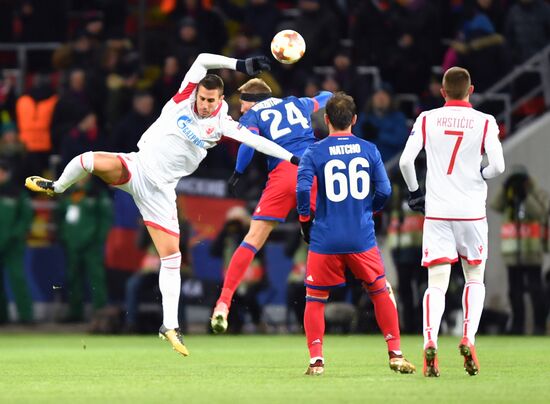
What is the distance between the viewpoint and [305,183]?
11.4 m

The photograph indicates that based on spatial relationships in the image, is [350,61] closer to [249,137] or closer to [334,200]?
[249,137]

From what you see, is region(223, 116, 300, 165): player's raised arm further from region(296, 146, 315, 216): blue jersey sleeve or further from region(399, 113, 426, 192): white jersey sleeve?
region(399, 113, 426, 192): white jersey sleeve

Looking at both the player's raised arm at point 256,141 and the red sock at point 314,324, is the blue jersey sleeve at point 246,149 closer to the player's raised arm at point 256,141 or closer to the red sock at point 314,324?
the player's raised arm at point 256,141

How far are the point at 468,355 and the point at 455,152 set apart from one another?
5.20ft

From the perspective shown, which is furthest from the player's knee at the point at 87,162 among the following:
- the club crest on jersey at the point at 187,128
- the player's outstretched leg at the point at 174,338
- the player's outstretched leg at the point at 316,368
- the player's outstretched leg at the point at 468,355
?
the player's outstretched leg at the point at 468,355

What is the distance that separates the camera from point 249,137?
44.8ft

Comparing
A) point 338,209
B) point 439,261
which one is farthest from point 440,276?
point 338,209

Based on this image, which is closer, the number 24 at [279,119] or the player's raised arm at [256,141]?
the player's raised arm at [256,141]

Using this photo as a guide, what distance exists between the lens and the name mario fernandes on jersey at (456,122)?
454 inches

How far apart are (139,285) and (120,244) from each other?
121 cm

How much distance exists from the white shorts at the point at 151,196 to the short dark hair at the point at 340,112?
3040 mm

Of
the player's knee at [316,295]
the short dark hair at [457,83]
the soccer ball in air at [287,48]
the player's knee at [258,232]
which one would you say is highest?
the soccer ball in air at [287,48]

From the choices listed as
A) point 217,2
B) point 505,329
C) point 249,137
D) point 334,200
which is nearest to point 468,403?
point 334,200

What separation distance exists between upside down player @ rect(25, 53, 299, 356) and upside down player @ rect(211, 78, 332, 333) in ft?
2.03
